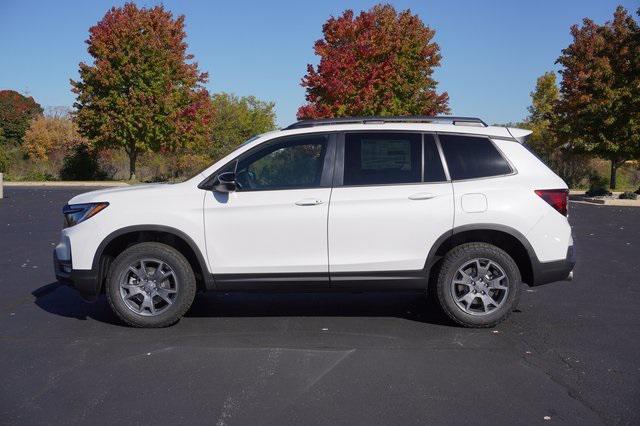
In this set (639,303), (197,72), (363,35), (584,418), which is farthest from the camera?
(197,72)

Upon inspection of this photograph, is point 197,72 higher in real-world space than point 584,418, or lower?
higher

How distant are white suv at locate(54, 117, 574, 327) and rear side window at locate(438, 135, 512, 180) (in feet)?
0.03

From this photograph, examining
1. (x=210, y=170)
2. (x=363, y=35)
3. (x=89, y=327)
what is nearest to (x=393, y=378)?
(x=210, y=170)

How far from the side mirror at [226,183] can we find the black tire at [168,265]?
0.74m

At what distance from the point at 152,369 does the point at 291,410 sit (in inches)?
53.8

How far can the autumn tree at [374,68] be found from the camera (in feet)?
114

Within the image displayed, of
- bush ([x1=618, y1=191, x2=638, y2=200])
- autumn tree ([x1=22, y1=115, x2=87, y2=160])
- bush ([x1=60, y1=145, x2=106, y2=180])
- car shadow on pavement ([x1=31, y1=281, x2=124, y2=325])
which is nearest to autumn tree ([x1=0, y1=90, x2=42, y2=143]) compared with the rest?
autumn tree ([x1=22, y1=115, x2=87, y2=160])

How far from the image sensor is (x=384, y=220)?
20.0 feet

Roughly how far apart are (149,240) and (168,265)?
404 mm

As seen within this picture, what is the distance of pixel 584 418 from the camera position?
4145 mm

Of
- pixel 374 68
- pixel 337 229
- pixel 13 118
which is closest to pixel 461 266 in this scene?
pixel 337 229

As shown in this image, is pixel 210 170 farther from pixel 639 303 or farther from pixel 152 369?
pixel 639 303

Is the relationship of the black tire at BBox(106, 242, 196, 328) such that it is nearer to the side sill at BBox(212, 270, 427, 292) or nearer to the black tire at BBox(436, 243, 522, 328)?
the side sill at BBox(212, 270, 427, 292)

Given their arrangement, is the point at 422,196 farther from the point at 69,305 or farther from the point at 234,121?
the point at 234,121
